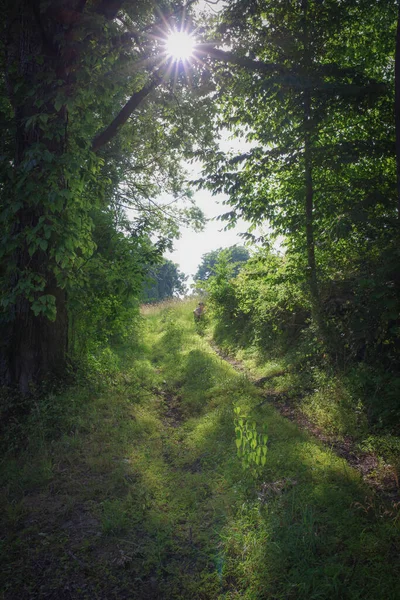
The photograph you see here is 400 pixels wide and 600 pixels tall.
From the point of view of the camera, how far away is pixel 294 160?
7043 millimetres

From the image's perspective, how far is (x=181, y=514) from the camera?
360 centimetres

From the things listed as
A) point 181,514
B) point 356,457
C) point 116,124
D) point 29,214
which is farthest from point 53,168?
point 356,457

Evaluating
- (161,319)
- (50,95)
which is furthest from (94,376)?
(161,319)

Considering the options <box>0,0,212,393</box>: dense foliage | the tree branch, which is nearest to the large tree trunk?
<box>0,0,212,393</box>: dense foliage

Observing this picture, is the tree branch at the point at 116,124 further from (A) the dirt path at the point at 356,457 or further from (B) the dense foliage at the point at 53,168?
(A) the dirt path at the point at 356,457

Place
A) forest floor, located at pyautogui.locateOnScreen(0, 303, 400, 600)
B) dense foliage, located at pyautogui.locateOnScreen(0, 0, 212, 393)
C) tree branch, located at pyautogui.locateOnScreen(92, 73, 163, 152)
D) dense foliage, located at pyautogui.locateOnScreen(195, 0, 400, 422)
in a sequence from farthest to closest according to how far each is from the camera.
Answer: tree branch, located at pyautogui.locateOnScreen(92, 73, 163, 152)
dense foliage, located at pyautogui.locateOnScreen(195, 0, 400, 422)
dense foliage, located at pyautogui.locateOnScreen(0, 0, 212, 393)
forest floor, located at pyautogui.locateOnScreen(0, 303, 400, 600)

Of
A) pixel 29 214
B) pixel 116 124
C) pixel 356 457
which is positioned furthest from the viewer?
pixel 116 124

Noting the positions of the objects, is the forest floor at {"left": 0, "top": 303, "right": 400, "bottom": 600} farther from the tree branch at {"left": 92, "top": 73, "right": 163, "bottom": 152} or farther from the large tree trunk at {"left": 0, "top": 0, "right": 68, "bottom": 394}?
the tree branch at {"left": 92, "top": 73, "right": 163, "bottom": 152}

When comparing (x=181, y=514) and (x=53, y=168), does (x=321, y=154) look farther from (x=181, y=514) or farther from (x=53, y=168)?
(x=181, y=514)

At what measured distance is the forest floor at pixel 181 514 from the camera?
273 centimetres

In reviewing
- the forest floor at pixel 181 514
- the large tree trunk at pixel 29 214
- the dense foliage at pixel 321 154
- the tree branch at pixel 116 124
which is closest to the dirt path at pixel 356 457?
the forest floor at pixel 181 514

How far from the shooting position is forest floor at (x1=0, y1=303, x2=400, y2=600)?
2730mm

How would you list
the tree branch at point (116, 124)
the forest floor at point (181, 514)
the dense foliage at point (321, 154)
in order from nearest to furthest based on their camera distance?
the forest floor at point (181, 514) < the dense foliage at point (321, 154) < the tree branch at point (116, 124)

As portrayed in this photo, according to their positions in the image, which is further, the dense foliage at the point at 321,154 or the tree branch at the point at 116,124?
the tree branch at the point at 116,124
